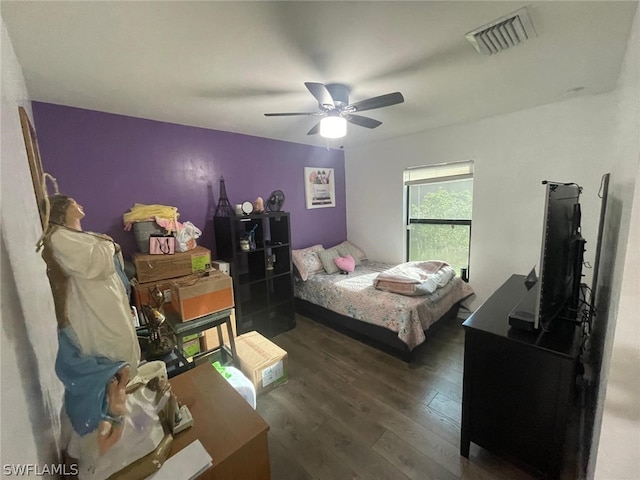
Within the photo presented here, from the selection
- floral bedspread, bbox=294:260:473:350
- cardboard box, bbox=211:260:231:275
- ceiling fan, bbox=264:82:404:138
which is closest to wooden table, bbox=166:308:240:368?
cardboard box, bbox=211:260:231:275

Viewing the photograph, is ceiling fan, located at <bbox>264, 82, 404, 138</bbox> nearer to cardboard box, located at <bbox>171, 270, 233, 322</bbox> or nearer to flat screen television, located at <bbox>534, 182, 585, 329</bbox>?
flat screen television, located at <bbox>534, 182, 585, 329</bbox>

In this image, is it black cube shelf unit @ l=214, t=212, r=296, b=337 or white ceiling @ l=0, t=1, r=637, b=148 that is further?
black cube shelf unit @ l=214, t=212, r=296, b=337

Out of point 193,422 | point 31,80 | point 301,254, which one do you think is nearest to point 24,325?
point 193,422

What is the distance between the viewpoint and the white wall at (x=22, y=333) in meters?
0.49

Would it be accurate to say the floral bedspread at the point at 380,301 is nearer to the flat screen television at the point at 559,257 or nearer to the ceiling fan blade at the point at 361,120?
the flat screen television at the point at 559,257

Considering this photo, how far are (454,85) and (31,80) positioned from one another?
2.69 meters

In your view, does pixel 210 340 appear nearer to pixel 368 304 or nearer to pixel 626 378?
pixel 368 304

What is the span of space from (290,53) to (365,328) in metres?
2.31

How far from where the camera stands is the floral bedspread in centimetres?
229

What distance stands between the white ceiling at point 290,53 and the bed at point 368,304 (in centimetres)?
175

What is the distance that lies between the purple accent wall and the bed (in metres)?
0.63

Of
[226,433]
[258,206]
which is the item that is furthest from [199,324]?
[258,206]

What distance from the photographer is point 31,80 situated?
1534 millimetres

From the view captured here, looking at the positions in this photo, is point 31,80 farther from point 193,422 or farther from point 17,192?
point 193,422
